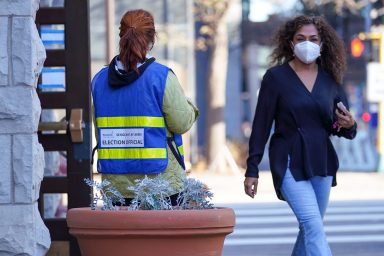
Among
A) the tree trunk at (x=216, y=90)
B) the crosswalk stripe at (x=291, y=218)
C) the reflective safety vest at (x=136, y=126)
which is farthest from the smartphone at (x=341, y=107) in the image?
the tree trunk at (x=216, y=90)

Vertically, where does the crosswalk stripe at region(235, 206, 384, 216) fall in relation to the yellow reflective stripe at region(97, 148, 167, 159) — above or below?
below

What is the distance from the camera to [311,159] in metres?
6.42

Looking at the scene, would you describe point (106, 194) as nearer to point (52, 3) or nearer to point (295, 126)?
point (295, 126)

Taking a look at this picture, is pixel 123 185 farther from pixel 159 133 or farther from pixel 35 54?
pixel 35 54

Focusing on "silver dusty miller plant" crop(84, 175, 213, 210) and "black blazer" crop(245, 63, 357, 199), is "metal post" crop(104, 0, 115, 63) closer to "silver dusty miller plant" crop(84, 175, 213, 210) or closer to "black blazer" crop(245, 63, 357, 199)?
"black blazer" crop(245, 63, 357, 199)

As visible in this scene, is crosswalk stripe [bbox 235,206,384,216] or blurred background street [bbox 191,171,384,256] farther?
crosswalk stripe [bbox 235,206,384,216]

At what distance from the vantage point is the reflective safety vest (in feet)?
18.6

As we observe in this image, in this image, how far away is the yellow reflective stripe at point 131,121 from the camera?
5.68m

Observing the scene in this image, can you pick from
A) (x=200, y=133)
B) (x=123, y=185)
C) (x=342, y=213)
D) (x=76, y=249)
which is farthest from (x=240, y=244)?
(x=200, y=133)

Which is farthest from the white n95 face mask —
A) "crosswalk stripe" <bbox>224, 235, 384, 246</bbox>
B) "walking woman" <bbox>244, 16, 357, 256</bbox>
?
"crosswalk stripe" <bbox>224, 235, 384, 246</bbox>

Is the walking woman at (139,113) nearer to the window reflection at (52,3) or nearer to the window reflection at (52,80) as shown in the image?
the window reflection at (52,80)

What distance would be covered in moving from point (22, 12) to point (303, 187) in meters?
1.92

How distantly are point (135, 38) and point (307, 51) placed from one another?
1.38 m

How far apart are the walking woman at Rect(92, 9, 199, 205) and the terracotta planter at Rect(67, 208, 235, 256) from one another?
0.56 metres
